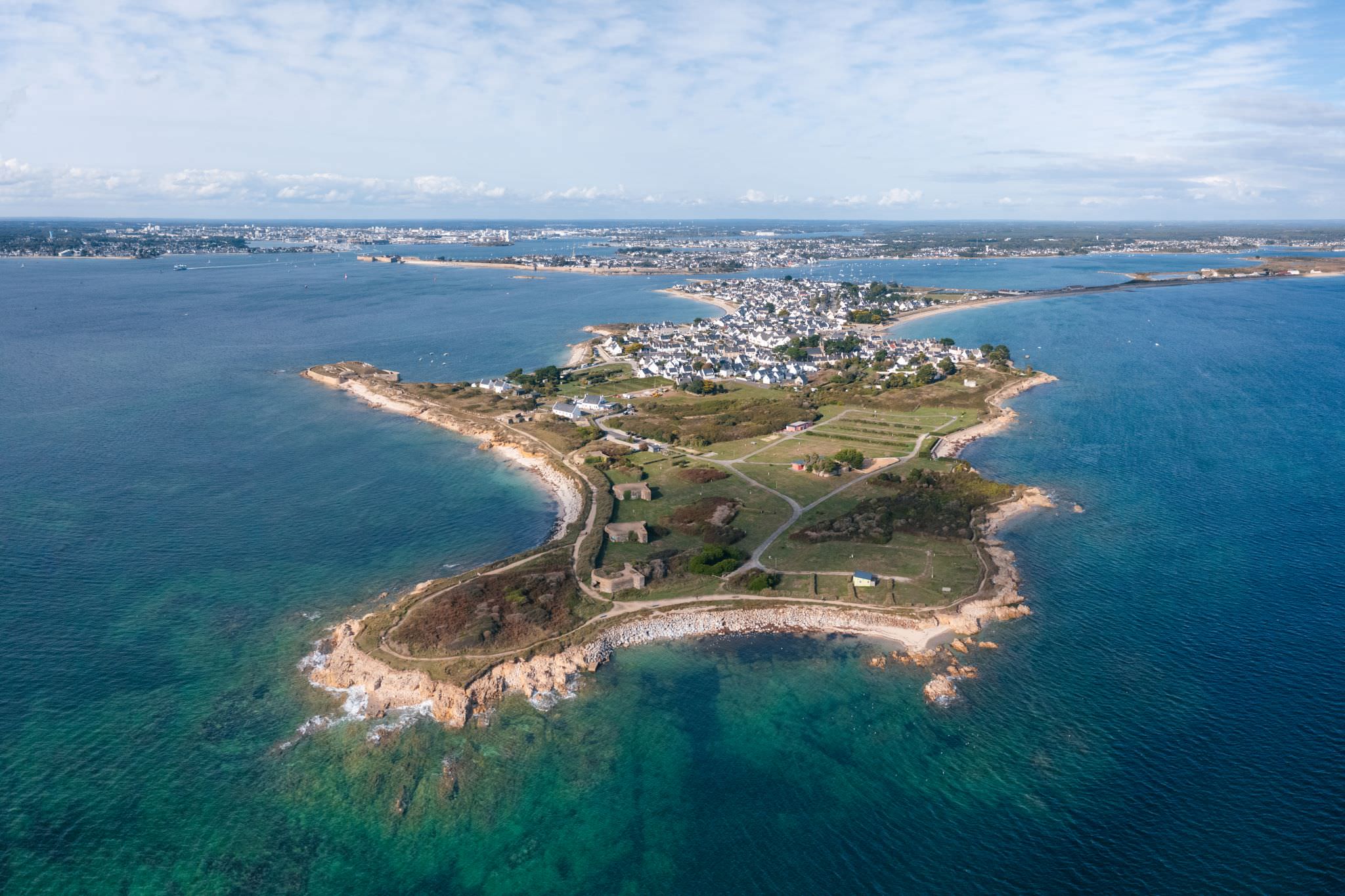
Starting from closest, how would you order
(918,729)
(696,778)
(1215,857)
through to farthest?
(1215,857), (696,778), (918,729)

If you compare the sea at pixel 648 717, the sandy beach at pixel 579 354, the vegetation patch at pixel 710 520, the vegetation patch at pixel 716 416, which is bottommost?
the sea at pixel 648 717

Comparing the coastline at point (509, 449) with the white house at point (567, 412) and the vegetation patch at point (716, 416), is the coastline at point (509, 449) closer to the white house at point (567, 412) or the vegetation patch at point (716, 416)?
the white house at point (567, 412)

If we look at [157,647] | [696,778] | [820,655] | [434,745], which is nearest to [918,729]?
[820,655]

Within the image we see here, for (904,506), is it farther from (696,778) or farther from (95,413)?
(95,413)

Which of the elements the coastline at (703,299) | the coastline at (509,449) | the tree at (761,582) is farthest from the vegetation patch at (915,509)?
the coastline at (703,299)

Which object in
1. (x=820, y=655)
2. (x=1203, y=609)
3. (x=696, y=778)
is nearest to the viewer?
(x=696, y=778)
